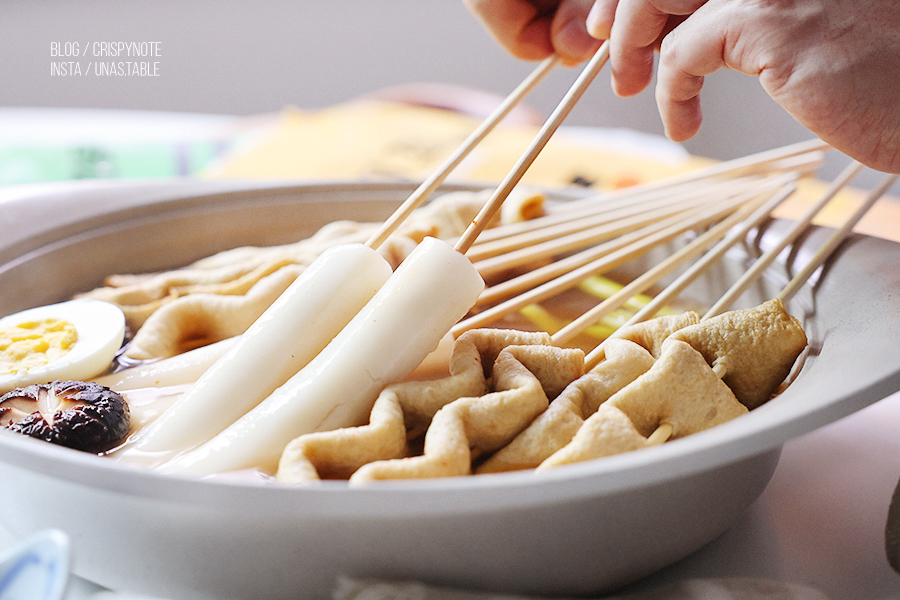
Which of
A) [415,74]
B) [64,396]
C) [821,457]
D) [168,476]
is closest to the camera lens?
[168,476]

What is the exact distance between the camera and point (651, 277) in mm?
1328

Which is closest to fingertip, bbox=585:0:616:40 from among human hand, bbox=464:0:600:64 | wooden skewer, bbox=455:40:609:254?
wooden skewer, bbox=455:40:609:254

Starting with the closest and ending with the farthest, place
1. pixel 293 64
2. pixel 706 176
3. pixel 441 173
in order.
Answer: pixel 441 173 < pixel 706 176 < pixel 293 64

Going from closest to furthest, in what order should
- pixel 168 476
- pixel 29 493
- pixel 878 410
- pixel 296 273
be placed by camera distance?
pixel 168 476
pixel 29 493
pixel 878 410
pixel 296 273

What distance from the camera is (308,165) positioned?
3.15 metres

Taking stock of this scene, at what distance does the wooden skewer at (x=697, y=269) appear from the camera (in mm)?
1076

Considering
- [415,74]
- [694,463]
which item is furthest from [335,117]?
[694,463]

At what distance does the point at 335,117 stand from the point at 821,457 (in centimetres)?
328

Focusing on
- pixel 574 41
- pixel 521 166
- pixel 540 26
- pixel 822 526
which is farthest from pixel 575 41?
pixel 822 526

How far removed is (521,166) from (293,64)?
441 centimetres

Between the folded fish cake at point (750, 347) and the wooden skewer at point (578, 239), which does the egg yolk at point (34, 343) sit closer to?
the wooden skewer at point (578, 239)

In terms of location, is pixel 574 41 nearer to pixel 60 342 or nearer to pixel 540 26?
pixel 540 26

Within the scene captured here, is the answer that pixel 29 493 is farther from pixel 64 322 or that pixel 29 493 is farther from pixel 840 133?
pixel 840 133

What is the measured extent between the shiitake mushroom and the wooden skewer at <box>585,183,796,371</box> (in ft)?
2.28
